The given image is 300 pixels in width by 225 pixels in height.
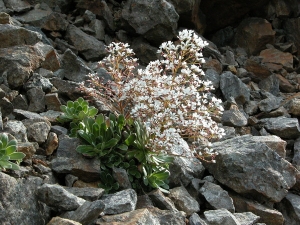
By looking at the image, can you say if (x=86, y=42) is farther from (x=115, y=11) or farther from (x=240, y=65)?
(x=240, y=65)

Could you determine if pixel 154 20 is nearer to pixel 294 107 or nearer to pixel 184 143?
pixel 294 107

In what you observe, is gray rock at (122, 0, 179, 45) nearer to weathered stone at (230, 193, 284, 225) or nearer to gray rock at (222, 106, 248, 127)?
gray rock at (222, 106, 248, 127)

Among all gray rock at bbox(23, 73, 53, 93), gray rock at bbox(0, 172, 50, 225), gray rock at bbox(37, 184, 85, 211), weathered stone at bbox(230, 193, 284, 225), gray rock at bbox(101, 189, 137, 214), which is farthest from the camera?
gray rock at bbox(23, 73, 53, 93)

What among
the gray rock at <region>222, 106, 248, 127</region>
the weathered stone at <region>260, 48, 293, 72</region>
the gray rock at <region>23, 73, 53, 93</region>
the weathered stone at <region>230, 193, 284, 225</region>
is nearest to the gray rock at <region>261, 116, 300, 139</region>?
the gray rock at <region>222, 106, 248, 127</region>

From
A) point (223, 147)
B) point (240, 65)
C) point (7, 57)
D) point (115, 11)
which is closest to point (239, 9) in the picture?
point (240, 65)

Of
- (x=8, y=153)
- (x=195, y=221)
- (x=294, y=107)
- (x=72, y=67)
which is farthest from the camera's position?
(x=294, y=107)

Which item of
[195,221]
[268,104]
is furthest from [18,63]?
[268,104]
